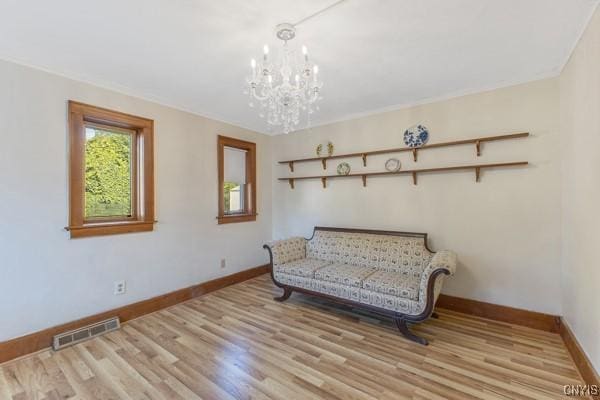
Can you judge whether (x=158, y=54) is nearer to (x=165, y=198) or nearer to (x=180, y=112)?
(x=180, y=112)

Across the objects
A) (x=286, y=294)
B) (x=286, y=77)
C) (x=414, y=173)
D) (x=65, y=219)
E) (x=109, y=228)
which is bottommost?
(x=286, y=294)

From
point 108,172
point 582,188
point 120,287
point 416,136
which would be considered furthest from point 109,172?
point 582,188

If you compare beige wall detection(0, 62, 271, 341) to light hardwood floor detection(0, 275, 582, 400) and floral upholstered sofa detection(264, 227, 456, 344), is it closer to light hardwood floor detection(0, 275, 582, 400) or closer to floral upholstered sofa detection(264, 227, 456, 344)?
light hardwood floor detection(0, 275, 582, 400)

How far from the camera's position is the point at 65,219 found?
2.44 meters

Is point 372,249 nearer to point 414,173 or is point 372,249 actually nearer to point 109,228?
point 414,173

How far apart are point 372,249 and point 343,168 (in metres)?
1.23

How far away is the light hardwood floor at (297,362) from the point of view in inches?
70.2

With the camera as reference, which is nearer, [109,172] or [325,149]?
[109,172]

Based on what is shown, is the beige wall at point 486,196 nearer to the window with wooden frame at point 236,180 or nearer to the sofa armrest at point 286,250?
the sofa armrest at point 286,250

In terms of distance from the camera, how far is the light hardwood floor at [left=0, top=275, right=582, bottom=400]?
1.78m

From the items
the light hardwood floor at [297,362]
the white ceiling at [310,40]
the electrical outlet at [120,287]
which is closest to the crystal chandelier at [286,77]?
the white ceiling at [310,40]

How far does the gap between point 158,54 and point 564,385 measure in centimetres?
383

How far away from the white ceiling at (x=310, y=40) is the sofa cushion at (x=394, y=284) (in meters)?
2.00

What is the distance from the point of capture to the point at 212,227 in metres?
3.71
